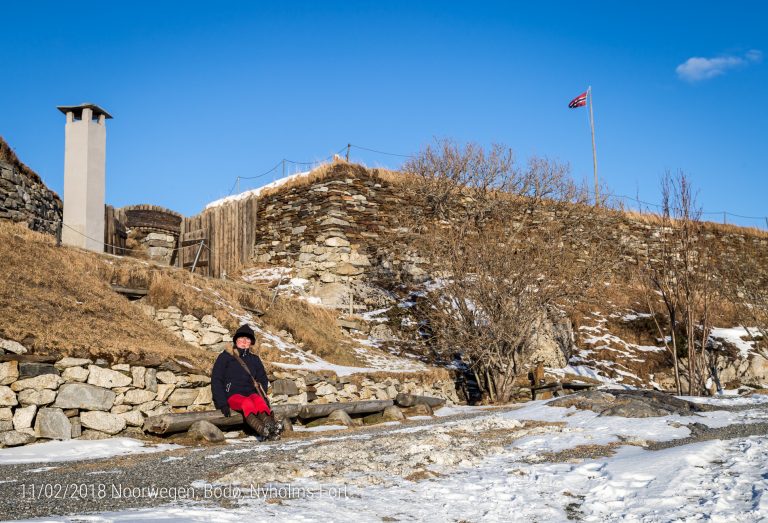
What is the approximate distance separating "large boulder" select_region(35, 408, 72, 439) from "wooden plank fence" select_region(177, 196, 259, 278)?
1282 cm

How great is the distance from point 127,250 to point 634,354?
15.7m

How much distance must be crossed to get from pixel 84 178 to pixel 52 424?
433 inches

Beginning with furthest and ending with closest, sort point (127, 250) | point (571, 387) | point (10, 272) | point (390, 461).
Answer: point (127, 250)
point (571, 387)
point (10, 272)
point (390, 461)

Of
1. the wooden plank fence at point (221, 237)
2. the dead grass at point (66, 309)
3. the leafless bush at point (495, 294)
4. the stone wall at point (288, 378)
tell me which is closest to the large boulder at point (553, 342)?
the leafless bush at point (495, 294)

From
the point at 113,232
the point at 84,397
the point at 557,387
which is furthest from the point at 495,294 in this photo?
the point at 113,232

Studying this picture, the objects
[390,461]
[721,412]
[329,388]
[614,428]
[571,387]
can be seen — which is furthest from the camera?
[571,387]

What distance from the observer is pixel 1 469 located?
652 cm

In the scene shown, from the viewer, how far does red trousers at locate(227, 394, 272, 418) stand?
9203 millimetres

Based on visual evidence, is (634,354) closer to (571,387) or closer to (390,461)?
(571,387)

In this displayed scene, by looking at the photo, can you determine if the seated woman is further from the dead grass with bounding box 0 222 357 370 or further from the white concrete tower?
the white concrete tower

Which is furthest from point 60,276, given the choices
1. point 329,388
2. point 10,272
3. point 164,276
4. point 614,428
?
point 614,428

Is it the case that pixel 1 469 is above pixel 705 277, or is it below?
below

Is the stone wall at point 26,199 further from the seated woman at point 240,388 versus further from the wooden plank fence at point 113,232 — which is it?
the seated woman at point 240,388

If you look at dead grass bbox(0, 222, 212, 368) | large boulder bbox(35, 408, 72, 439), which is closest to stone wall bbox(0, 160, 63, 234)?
dead grass bbox(0, 222, 212, 368)
